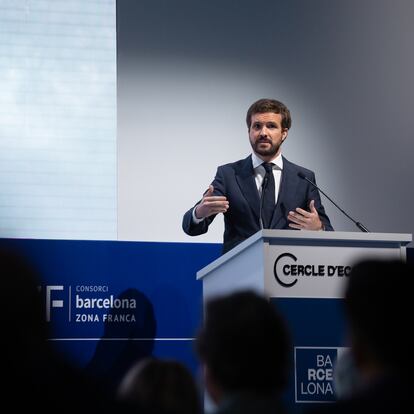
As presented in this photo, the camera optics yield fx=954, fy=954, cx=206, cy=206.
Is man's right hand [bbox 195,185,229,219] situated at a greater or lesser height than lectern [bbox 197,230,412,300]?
greater

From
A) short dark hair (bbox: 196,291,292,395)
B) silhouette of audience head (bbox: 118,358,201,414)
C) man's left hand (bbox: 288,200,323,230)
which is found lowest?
silhouette of audience head (bbox: 118,358,201,414)

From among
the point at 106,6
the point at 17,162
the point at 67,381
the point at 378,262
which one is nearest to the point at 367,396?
the point at 378,262

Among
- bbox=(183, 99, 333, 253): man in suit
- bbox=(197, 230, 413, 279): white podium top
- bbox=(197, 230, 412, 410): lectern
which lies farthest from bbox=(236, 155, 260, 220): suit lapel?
bbox=(197, 230, 412, 410): lectern

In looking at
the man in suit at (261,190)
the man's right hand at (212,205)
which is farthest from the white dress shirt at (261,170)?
the man's right hand at (212,205)

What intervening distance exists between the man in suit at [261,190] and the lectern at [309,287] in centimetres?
69

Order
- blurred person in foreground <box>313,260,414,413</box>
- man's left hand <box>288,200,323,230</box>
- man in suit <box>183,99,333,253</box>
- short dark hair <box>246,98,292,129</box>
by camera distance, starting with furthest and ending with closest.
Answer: short dark hair <box>246,98,292,129</box>
man in suit <box>183,99,333,253</box>
man's left hand <box>288,200,323,230</box>
blurred person in foreground <box>313,260,414,413</box>

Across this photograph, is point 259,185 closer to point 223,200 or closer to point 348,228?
point 223,200

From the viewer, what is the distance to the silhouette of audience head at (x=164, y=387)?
1558 mm

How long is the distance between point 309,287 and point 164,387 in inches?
69.9

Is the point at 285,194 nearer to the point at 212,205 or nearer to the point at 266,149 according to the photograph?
the point at 266,149

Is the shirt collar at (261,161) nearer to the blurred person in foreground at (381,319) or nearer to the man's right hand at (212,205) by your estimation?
the man's right hand at (212,205)

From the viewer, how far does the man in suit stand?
14.0ft

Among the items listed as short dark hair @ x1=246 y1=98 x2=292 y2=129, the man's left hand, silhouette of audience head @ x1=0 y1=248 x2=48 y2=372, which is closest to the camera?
silhouette of audience head @ x1=0 y1=248 x2=48 y2=372

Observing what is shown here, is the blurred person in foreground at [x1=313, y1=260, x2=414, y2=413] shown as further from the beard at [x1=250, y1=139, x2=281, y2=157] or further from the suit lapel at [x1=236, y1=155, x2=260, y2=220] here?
the beard at [x1=250, y1=139, x2=281, y2=157]
